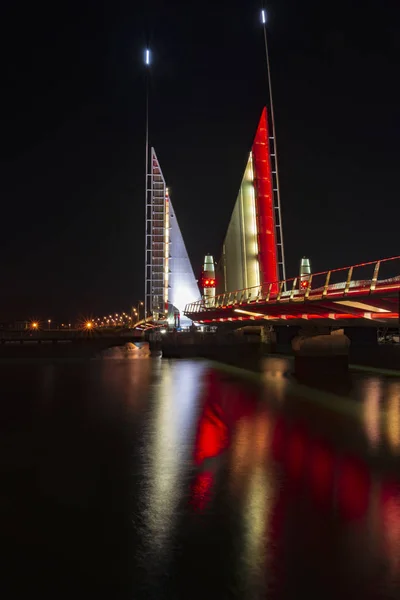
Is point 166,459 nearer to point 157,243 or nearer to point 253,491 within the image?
point 253,491

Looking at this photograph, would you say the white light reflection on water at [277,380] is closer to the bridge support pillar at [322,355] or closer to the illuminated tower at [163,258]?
the bridge support pillar at [322,355]

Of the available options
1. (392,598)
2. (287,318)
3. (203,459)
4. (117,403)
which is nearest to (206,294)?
(287,318)

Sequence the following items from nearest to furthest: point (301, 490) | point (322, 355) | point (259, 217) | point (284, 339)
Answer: point (301, 490), point (322, 355), point (259, 217), point (284, 339)

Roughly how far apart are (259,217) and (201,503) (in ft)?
133

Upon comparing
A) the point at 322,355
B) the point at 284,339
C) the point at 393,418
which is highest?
the point at 284,339

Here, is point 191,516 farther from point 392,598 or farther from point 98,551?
point 392,598

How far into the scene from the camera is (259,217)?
4644cm

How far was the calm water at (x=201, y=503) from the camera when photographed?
5.08m

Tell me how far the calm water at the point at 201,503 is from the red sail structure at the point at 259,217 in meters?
30.7

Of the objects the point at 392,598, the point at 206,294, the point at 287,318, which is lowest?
the point at 392,598

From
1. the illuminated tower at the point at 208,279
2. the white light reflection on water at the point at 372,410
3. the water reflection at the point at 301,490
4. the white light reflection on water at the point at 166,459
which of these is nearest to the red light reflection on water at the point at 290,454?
the water reflection at the point at 301,490

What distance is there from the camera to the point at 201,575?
16.9ft

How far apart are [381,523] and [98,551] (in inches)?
115

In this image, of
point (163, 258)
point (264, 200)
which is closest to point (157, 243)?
point (163, 258)
